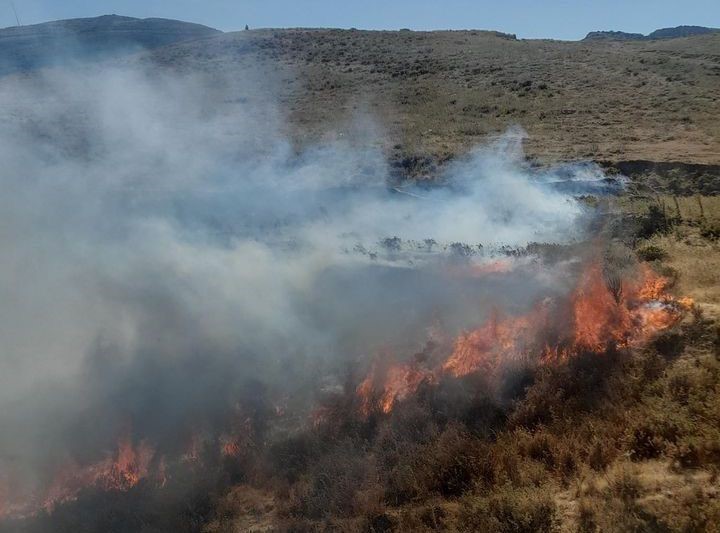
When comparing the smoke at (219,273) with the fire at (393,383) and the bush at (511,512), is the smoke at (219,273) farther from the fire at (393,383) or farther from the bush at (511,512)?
the bush at (511,512)

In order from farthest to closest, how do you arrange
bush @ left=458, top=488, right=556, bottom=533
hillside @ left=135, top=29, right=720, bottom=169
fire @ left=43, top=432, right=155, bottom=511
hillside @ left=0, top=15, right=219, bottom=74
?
hillside @ left=0, top=15, right=219, bottom=74 < hillside @ left=135, top=29, right=720, bottom=169 < fire @ left=43, top=432, right=155, bottom=511 < bush @ left=458, top=488, right=556, bottom=533

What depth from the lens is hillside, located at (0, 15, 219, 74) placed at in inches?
1361

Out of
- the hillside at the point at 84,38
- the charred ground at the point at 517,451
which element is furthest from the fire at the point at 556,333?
the hillside at the point at 84,38

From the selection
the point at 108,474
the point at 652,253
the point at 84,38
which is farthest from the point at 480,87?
the point at 84,38

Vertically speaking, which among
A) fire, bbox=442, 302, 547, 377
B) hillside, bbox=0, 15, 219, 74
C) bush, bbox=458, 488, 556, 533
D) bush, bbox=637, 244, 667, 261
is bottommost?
bush, bbox=458, 488, 556, 533

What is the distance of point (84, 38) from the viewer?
4081 centimetres

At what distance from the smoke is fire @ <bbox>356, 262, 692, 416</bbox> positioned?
0.65m

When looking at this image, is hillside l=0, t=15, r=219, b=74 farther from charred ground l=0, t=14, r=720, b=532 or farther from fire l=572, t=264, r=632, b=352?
fire l=572, t=264, r=632, b=352

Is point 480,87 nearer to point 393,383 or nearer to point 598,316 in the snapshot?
point 598,316

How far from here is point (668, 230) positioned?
456 inches

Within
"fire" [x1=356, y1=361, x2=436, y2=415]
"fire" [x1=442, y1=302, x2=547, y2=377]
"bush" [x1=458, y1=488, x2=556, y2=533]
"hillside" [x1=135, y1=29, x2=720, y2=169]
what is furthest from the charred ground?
"hillside" [x1=135, y1=29, x2=720, y2=169]

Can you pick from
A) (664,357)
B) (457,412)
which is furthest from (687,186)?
(457,412)

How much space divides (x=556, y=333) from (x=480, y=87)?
77.2 ft

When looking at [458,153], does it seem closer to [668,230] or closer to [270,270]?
[668,230]
